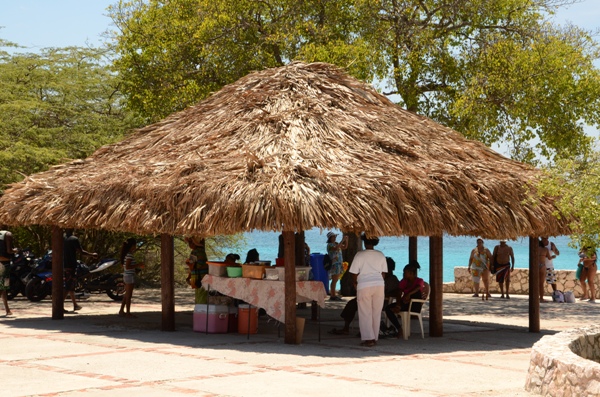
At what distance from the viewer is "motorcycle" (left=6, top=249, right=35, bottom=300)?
20000 millimetres

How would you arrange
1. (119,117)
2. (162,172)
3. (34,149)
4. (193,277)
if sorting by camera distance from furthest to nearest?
1. (119,117)
2. (34,149)
3. (193,277)
4. (162,172)

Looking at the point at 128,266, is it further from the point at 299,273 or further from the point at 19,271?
the point at 19,271

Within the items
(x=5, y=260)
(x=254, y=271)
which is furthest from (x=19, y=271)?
(x=254, y=271)

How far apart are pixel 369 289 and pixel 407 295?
4.65 feet

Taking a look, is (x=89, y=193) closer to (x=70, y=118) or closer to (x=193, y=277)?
(x=193, y=277)

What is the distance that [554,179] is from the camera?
1167 centimetres

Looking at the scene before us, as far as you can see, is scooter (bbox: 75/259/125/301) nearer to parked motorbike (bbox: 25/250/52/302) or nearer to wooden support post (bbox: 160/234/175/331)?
parked motorbike (bbox: 25/250/52/302)

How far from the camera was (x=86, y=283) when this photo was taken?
20.7 metres

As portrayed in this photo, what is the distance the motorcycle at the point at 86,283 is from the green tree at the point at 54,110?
2.63m

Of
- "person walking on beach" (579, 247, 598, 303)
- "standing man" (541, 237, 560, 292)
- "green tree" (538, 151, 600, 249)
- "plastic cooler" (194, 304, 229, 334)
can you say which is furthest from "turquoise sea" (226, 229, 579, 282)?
"green tree" (538, 151, 600, 249)

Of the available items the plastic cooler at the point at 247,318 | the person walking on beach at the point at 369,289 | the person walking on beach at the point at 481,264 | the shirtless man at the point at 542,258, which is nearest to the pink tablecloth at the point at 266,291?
the plastic cooler at the point at 247,318

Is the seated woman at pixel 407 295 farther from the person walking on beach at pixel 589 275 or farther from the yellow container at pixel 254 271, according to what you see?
the person walking on beach at pixel 589 275

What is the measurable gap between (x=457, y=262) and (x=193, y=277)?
66146 millimetres

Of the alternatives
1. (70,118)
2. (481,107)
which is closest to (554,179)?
(481,107)
